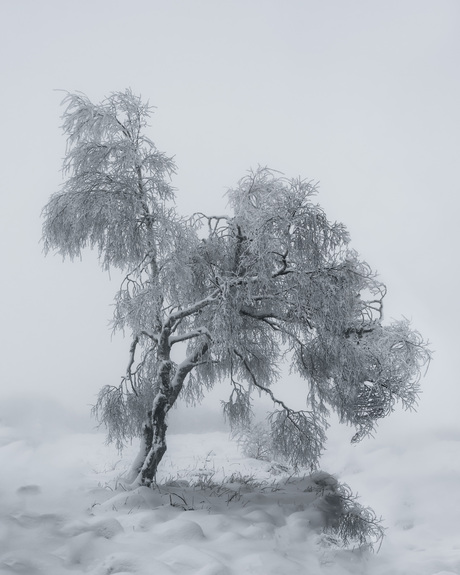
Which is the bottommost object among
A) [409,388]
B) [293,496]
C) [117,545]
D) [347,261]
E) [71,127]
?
[117,545]

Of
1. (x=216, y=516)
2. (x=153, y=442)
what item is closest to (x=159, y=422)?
(x=153, y=442)

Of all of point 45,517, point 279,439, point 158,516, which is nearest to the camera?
point 45,517

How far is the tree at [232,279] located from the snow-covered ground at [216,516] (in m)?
1.25

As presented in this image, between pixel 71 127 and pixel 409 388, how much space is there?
24.4ft

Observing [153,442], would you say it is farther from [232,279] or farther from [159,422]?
[232,279]

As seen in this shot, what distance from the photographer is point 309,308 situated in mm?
8898

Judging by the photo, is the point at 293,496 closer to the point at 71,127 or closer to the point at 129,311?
the point at 129,311

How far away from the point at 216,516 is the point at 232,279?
348 cm

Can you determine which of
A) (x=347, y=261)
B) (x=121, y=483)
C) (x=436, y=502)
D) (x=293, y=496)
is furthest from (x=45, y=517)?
(x=436, y=502)

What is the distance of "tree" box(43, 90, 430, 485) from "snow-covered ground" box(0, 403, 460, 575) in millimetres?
1252

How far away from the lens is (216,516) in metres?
7.41

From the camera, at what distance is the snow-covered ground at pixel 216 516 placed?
18.9ft

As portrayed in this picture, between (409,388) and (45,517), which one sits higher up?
(409,388)

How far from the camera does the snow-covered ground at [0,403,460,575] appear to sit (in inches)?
226
